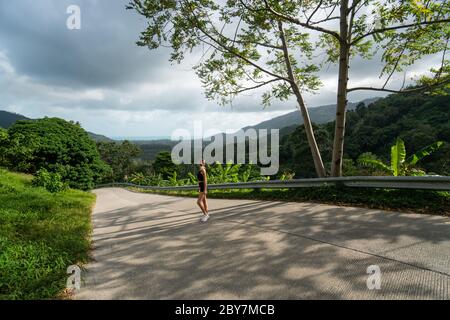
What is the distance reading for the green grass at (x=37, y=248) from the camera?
4164mm

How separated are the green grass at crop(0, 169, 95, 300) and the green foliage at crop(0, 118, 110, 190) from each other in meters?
22.2

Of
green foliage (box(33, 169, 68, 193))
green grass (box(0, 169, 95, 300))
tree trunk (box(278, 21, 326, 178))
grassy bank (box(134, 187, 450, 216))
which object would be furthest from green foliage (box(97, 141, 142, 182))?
grassy bank (box(134, 187, 450, 216))

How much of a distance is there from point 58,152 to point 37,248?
107ft

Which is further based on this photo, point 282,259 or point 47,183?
point 47,183

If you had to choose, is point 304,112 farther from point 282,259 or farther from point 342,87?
point 282,259

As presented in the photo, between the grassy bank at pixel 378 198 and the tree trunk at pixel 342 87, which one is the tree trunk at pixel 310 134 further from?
the grassy bank at pixel 378 198

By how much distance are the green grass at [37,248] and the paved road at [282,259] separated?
436 millimetres

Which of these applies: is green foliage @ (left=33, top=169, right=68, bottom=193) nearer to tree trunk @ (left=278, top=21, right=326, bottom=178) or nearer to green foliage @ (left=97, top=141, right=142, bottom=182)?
tree trunk @ (left=278, top=21, right=326, bottom=178)

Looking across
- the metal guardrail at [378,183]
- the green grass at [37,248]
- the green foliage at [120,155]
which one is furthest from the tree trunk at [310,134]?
the green foliage at [120,155]

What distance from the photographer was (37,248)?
5613mm

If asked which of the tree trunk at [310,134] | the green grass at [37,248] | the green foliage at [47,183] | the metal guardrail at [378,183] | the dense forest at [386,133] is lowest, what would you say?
the green grass at [37,248]

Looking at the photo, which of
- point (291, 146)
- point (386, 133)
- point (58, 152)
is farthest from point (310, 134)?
point (386, 133)
